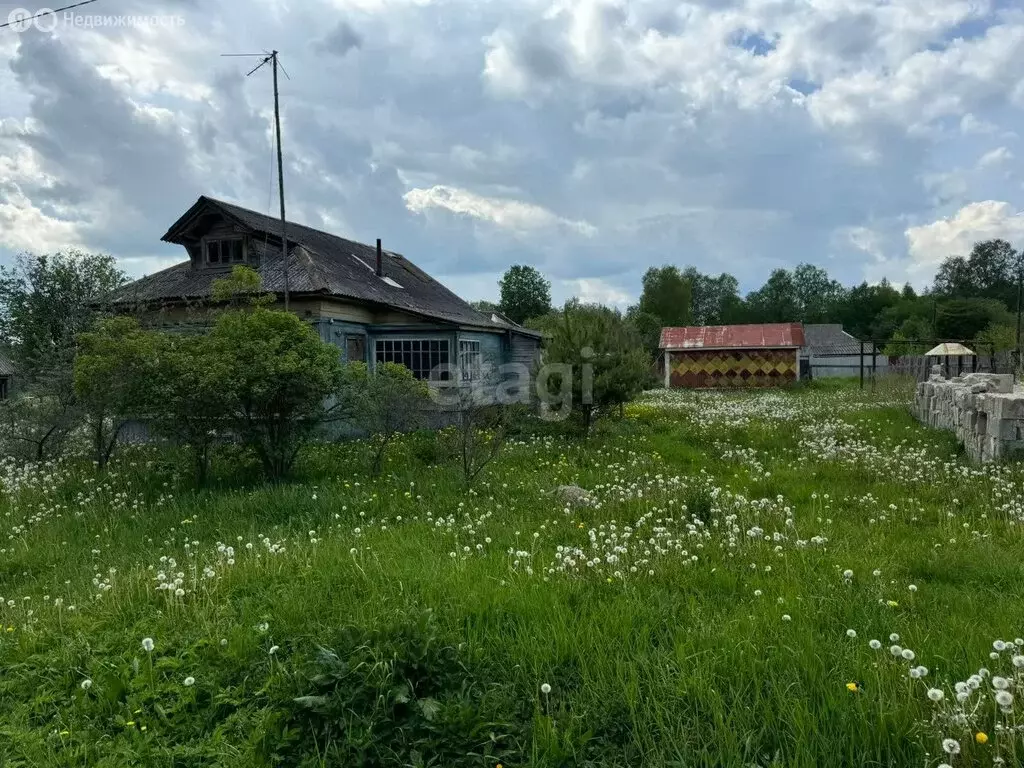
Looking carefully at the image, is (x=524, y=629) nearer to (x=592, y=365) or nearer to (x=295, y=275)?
(x=592, y=365)

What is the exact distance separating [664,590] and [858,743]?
1.91 meters

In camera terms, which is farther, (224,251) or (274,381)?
(224,251)

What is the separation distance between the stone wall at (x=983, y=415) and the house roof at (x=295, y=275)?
1155 cm

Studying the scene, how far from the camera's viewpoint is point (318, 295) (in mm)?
15719

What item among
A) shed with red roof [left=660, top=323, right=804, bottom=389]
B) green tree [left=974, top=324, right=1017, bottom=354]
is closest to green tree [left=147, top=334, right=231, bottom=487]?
shed with red roof [left=660, top=323, right=804, bottom=389]

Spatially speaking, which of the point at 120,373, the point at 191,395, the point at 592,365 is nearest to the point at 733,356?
the point at 592,365

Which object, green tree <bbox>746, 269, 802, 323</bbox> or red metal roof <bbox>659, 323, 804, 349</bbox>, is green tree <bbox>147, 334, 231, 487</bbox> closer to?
red metal roof <bbox>659, 323, 804, 349</bbox>

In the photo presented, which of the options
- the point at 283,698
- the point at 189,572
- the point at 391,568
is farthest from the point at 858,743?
the point at 189,572

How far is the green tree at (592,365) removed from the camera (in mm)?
14094

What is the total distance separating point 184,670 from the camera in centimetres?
408

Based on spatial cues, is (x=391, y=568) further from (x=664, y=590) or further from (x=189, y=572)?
(x=664, y=590)

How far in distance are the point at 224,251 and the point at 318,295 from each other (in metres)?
5.78

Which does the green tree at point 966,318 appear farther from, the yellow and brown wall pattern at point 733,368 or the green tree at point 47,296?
the green tree at point 47,296

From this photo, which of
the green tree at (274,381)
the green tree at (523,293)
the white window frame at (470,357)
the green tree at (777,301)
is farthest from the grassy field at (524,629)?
the green tree at (777,301)
